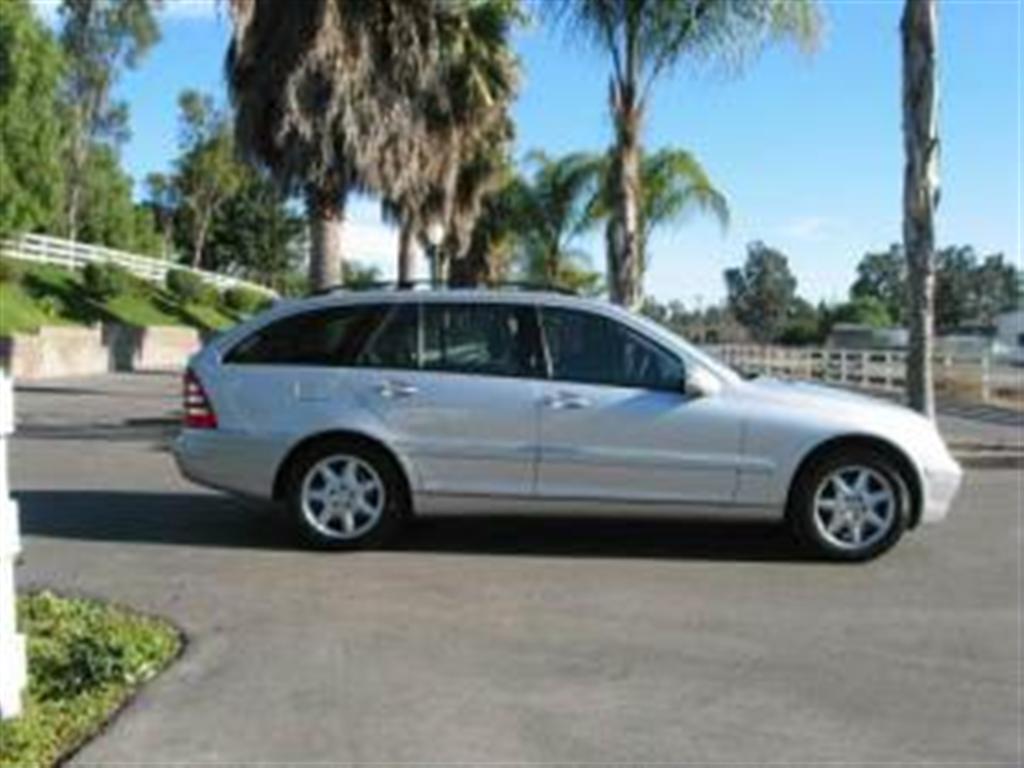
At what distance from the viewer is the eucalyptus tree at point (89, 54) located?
7106 centimetres

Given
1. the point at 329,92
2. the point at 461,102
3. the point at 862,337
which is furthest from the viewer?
the point at 862,337

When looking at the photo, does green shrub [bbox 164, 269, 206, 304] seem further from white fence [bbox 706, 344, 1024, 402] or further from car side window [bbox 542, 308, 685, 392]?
car side window [bbox 542, 308, 685, 392]

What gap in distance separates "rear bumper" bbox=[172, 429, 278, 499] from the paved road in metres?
0.37

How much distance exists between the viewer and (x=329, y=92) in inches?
1046

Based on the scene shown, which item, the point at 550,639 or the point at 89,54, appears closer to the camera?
the point at 550,639

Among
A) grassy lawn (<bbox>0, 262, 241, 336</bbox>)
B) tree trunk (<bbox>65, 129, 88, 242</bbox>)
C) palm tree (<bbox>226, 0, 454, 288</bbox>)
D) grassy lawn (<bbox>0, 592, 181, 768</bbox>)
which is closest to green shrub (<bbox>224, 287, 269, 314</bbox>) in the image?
grassy lawn (<bbox>0, 262, 241, 336</bbox>)

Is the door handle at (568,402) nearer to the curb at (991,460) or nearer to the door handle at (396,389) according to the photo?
the door handle at (396,389)

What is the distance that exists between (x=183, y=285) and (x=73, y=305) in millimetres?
13816

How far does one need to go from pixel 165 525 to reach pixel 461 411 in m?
2.37

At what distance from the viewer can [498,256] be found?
6184cm

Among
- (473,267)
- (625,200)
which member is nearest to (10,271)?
(473,267)

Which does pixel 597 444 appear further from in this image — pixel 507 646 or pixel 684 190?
pixel 684 190

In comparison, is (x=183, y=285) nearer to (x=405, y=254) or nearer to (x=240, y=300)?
(x=240, y=300)

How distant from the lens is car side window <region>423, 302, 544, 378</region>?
11930mm
